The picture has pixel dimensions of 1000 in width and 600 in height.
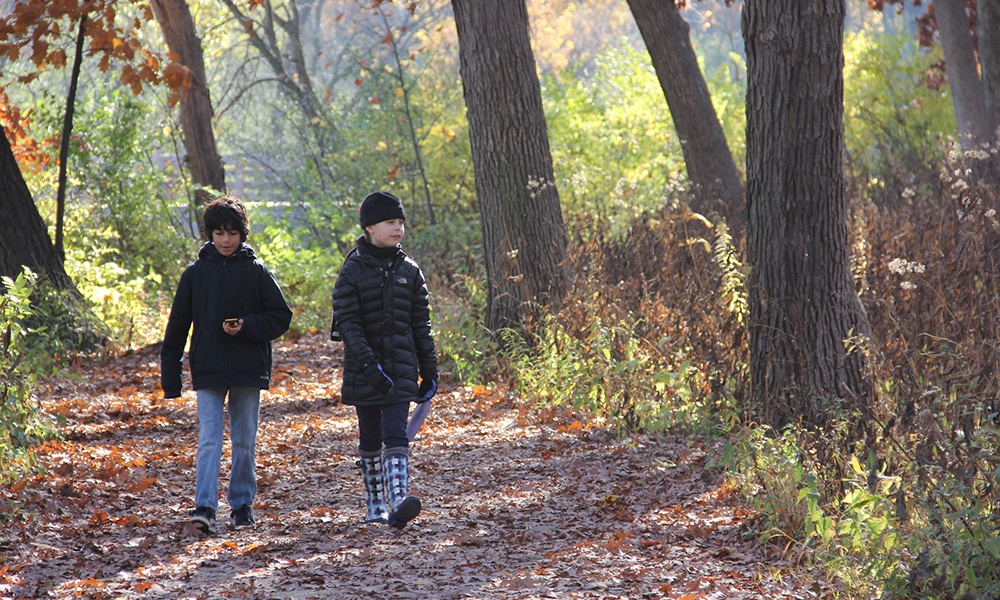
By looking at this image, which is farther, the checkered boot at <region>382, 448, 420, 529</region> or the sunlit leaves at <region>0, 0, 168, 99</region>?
the sunlit leaves at <region>0, 0, 168, 99</region>

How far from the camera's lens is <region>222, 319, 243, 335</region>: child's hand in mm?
5602

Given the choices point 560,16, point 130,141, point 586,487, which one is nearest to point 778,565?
point 586,487

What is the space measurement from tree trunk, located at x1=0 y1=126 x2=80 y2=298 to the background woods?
2cm

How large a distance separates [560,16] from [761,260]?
47371 mm

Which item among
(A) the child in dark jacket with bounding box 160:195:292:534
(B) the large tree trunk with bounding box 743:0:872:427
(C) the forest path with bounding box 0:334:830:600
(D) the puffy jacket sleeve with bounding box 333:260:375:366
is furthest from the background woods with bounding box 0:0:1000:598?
(D) the puffy jacket sleeve with bounding box 333:260:375:366

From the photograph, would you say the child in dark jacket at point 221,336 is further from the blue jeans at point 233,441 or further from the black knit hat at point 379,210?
the black knit hat at point 379,210

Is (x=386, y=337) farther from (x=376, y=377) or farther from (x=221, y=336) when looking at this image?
(x=221, y=336)

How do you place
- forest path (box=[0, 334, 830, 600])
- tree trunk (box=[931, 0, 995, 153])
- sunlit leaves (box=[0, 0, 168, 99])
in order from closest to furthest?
1. forest path (box=[0, 334, 830, 600])
2. sunlit leaves (box=[0, 0, 168, 99])
3. tree trunk (box=[931, 0, 995, 153])

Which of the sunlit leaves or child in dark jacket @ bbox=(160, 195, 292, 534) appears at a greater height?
the sunlit leaves

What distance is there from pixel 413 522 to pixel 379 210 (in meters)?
1.68

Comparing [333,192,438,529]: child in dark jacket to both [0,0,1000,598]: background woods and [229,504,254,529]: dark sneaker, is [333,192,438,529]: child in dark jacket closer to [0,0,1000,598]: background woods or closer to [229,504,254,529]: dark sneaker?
[229,504,254,529]: dark sneaker

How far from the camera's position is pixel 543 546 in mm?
5531

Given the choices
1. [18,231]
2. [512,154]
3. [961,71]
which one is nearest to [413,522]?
[512,154]

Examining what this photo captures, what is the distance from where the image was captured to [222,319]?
5.75 m
